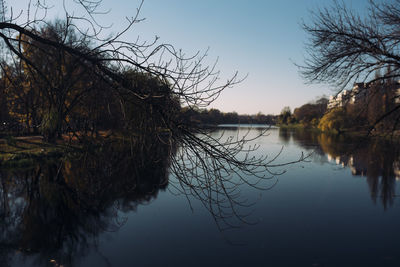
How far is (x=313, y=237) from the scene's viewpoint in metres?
6.12

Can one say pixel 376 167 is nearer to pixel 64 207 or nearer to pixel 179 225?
pixel 179 225

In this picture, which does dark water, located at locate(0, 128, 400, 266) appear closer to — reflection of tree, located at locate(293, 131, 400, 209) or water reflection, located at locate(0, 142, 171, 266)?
water reflection, located at locate(0, 142, 171, 266)

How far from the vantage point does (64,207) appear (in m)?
7.88

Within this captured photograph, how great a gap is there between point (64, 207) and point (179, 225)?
11.7 ft

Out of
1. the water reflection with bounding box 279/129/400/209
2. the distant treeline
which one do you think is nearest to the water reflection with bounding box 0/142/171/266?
the distant treeline

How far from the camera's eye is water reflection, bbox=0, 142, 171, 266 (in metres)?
5.12

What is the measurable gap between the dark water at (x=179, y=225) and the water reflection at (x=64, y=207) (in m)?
0.02

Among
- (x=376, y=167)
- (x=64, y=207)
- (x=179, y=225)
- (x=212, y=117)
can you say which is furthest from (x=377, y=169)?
(x=212, y=117)

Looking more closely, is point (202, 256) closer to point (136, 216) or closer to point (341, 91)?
point (136, 216)

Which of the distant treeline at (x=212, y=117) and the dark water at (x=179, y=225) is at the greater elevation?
the distant treeline at (x=212, y=117)

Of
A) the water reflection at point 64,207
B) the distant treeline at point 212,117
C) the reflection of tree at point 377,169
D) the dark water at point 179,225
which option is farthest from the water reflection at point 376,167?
the water reflection at point 64,207

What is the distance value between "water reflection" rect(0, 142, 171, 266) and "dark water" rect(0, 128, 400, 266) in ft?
0.07

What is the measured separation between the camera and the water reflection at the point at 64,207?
512 centimetres

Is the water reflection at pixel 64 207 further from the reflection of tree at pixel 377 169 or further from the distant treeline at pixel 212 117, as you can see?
the reflection of tree at pixel 377 169
